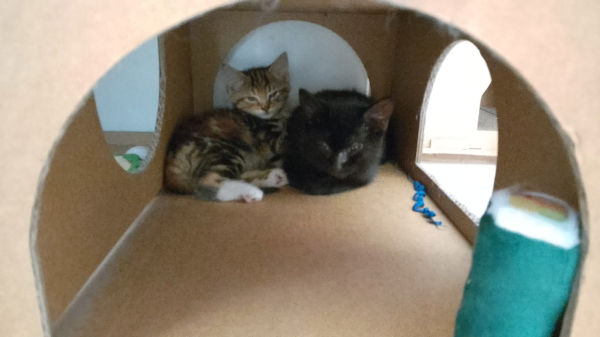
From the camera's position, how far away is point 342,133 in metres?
1.35

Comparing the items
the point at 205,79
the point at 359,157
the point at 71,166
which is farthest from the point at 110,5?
the point at 205,79

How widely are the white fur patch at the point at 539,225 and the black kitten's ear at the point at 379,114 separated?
0.79m

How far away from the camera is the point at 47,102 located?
1.60ft

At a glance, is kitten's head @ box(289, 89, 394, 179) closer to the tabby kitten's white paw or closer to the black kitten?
the black kitten

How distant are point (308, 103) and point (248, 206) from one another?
0.38 metres

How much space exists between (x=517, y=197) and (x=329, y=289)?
44 centimetres

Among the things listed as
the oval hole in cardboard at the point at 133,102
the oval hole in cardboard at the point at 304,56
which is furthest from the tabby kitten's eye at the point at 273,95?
the oval hole in cardboard at the point at 133,102

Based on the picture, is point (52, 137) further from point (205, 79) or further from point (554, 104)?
point (205, 79)

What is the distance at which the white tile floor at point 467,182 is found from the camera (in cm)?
120

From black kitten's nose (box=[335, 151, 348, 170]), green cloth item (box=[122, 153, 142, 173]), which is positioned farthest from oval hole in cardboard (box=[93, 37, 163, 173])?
black kitten's nose (box=[335, 151, 348, 170])

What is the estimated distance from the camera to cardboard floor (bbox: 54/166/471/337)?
78 centimetres

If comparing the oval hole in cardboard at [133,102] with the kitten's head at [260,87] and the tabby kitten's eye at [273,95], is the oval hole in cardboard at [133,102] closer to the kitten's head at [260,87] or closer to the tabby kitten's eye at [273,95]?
the kitten's head at [260,87]

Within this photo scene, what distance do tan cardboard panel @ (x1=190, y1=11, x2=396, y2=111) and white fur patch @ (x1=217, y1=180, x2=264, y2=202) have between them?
20.8 inches

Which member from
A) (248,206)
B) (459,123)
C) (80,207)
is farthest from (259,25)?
(80,207)
